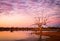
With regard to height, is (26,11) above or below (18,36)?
above

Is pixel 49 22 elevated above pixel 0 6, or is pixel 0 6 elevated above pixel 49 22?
pixel 0 6

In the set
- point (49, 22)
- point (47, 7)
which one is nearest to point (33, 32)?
point (49, 22)

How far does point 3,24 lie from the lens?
7.08ft

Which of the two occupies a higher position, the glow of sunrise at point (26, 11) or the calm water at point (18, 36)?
the glow of sunrise at point (26, 11)

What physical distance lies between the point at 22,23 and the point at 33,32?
0.21 m

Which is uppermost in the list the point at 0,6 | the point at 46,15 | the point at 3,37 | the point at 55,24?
the point at 0,6

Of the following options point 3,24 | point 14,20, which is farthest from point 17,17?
point 3,24

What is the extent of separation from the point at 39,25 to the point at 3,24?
0.51 m

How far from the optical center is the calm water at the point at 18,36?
2.16 m

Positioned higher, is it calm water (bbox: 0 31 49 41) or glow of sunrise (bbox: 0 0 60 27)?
glow of sunrise (bbox: 0 0 60 27)

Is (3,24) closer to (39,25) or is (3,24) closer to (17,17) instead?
(17,17)

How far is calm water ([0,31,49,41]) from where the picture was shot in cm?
216

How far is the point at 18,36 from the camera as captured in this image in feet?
7.20

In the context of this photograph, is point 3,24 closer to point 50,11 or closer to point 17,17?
point 17,17
